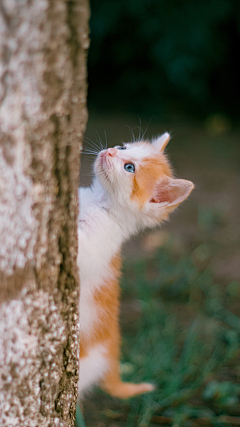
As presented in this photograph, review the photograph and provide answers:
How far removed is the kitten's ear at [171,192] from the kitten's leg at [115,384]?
2.41 feet

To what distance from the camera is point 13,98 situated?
1034 mm

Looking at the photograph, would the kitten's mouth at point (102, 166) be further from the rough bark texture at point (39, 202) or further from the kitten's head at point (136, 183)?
the rough bark texture at point (39, 202)

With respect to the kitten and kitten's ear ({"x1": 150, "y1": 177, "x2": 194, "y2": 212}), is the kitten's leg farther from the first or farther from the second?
kitten's ear ({"x1": 150, "y1": 177, "x2": 194, "y2": 212})

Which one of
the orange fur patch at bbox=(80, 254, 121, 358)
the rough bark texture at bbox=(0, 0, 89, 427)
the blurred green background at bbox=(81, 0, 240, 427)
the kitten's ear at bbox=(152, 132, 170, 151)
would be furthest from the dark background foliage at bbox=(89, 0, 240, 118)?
the rough bark texture at bbox=(0, 0, 89, 427)

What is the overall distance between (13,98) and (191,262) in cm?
281

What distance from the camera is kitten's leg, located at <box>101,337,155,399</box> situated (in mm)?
2143

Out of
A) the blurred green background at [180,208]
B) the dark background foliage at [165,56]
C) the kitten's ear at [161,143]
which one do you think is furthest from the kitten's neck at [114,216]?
the dark background foliage at [165,56]

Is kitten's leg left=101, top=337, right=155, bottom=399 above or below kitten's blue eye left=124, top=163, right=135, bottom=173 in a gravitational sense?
below

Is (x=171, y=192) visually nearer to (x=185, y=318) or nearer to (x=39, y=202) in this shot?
(x=39, y=202)

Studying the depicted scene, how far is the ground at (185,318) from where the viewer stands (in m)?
2.34

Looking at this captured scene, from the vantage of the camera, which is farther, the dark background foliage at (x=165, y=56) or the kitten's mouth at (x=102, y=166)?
the dark background foliage at (x=165, y=56)

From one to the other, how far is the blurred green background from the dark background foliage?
0.7 inches

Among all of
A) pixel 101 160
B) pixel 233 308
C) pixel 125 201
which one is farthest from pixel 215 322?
pixel 101 160

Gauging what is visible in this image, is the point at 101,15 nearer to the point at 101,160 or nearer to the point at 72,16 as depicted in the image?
the point at 101,160
